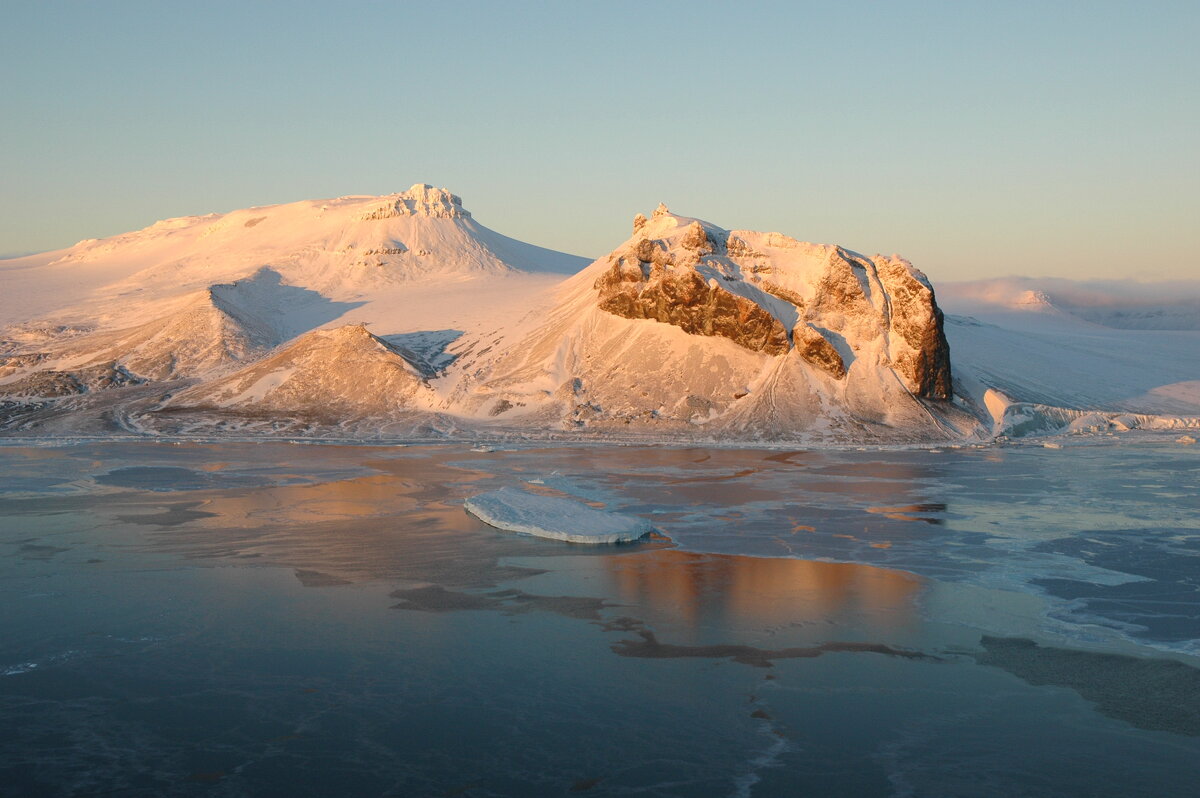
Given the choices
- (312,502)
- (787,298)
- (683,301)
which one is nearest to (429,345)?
(683,301)

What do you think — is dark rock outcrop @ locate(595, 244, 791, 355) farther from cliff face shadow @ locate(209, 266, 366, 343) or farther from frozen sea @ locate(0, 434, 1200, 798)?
frozen sea @ locate(0, 434, 1200, 798)

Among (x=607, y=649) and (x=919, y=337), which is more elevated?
(x=919, y=337)

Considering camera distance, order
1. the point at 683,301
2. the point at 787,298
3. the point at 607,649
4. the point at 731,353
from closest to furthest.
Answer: the point at 607,649
the point at 731,353
the point at 787,298
the point at 683,301

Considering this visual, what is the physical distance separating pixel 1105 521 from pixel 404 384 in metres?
44.2

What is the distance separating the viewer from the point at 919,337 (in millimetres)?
55344

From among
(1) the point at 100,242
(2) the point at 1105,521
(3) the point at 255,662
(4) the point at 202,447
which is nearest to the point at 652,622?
(3) the point at 255,662

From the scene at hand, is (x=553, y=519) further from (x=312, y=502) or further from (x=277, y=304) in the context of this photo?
(x=277, y=304)

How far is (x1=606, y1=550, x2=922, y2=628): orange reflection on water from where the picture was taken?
1808cm

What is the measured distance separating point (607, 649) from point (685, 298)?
46770 mm

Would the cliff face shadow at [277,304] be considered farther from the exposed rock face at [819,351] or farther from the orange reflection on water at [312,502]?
the orange reflection on water at [312,502]

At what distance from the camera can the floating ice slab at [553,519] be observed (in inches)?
996

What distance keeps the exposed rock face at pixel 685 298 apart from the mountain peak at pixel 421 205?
38.0 metres

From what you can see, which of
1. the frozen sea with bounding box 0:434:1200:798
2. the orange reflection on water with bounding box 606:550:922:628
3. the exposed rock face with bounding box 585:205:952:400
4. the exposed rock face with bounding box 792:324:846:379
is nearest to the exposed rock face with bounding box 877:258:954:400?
the exposed rock face with bounding box 585:205:952:400

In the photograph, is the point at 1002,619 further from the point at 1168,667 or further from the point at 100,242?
the point at 100,242
